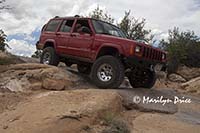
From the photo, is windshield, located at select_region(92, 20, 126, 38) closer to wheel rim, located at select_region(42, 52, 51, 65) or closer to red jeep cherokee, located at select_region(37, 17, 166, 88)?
red jeep cherokee, located at select_region(37, 17, 166, 88)

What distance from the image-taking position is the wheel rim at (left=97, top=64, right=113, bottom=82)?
1028cm

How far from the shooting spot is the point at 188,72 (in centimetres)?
2706

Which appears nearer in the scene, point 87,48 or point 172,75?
point 87,48

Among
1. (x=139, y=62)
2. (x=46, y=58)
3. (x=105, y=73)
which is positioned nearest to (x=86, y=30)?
(x=105, y=73)

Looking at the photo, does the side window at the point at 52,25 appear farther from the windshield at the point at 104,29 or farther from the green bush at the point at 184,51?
the green bush at the point at 184,51

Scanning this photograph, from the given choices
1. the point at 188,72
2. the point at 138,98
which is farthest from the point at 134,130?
the point at 188,72

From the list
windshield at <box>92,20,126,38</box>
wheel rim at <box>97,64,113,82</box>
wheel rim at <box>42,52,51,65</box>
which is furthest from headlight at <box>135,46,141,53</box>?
wheel rim at <box>42,52,51,65</box>

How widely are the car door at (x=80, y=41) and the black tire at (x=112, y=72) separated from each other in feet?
2.38

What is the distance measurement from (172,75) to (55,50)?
14.5 m

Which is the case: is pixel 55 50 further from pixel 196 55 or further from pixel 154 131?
pixel 196 55

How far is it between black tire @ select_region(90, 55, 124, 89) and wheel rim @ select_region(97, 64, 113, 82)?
4 centimetres

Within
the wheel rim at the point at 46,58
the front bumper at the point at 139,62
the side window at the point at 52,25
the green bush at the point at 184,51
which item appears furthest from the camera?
the green bush at the point at 184,51

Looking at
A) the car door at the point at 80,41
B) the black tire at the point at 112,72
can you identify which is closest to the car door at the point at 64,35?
the car door at the point at 80,41

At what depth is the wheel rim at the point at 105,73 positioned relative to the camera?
10277 mm
